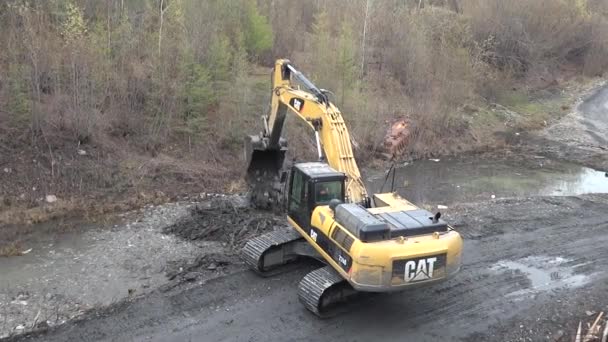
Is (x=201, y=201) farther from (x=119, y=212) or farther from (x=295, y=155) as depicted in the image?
(x=295, y=155)

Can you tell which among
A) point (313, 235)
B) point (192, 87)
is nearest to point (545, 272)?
point (313, 235)

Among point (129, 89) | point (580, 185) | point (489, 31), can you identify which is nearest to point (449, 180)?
point (580, 185)

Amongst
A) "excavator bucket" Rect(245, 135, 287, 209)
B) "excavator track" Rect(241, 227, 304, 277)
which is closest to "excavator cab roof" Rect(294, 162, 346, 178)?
"excavator track" Rect(241, 227, 304, 277)

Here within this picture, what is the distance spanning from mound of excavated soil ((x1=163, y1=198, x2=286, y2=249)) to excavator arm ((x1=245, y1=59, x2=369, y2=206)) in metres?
0.62

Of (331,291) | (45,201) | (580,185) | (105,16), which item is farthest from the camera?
(580,185)

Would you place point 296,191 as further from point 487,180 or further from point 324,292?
point 487,180

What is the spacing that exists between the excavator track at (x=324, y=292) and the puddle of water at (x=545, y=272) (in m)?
3.31

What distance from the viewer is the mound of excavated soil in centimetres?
1202

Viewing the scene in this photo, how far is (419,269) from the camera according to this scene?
328 inches

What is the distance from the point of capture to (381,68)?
26.3 meters

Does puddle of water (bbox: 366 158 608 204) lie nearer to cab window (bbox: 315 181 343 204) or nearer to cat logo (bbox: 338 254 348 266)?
cab window (bbox: 315 181 343 204)

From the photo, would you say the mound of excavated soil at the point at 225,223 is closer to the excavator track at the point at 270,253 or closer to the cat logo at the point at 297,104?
the excavator track at the point at 270,253

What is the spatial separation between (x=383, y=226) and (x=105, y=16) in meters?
13.9

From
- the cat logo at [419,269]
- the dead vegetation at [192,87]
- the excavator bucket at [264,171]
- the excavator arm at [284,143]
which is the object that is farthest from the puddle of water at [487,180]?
the cat logo at [419,269]
